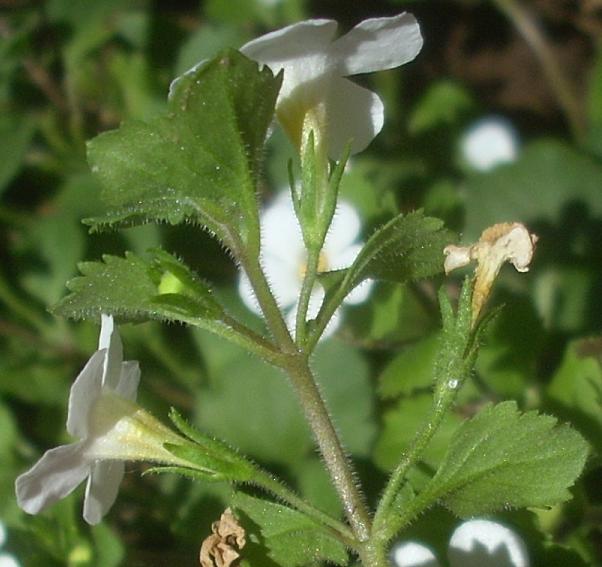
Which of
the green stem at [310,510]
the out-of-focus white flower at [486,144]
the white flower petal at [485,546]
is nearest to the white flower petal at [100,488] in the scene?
the green stem at [310,510]

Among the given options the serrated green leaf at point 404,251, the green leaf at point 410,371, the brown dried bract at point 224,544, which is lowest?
the green leaf at point 410,371

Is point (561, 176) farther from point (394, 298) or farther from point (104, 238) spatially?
point (104, 238)

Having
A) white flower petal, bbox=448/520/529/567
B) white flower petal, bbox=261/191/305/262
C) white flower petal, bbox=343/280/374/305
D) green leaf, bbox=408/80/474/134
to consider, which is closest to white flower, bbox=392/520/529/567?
white flower petal, bbox=448/520/529/567

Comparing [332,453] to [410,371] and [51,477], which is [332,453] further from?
[410,371]

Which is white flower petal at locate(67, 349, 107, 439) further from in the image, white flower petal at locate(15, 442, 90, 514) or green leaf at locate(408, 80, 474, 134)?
green leaf at locate(408, 80, 474, 134)

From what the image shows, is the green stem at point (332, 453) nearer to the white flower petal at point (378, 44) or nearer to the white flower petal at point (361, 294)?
the white flower petal at point (378, 44)

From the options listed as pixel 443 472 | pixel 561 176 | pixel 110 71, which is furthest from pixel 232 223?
pixel 110 71
